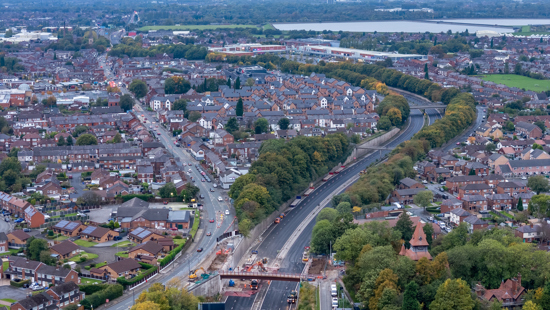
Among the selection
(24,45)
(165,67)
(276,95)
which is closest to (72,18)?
(24,45)

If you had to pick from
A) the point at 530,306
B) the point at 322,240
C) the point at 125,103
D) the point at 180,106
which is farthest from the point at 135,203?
the point at 125,103

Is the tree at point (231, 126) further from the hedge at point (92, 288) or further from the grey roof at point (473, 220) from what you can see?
the hedge at point (92, 288)

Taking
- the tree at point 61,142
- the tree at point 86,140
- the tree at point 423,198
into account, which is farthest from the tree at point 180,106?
the tree at point 423,198

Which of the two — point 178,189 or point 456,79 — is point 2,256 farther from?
point 456,79

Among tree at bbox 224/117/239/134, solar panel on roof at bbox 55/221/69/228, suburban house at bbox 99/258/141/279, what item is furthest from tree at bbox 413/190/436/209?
tree at bbox 224/117/239/134

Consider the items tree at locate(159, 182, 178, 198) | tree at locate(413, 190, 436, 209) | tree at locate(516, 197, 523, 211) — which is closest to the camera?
tree at locate(516, 197, 523, 211)

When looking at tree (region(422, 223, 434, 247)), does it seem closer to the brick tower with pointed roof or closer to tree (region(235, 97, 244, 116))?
the brick tower with pointed roof
